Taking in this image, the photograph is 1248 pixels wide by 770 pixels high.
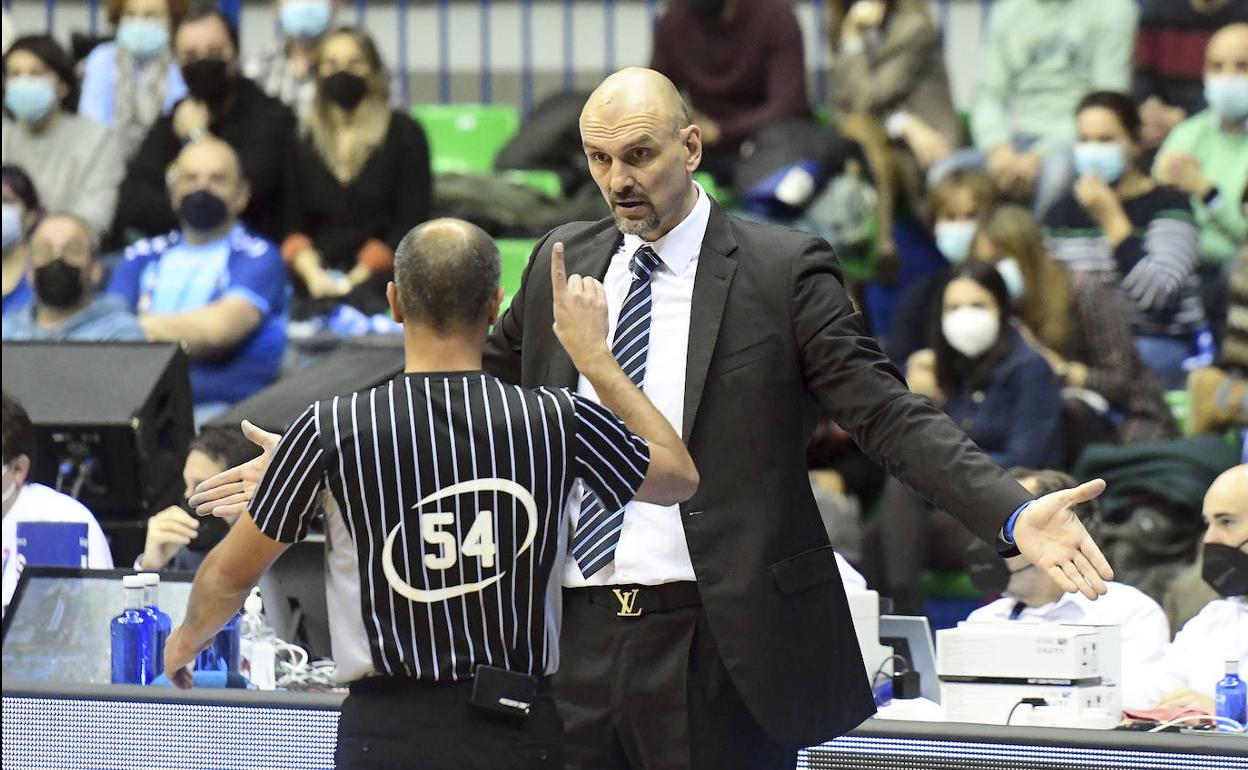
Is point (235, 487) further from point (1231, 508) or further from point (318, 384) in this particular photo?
point (1231, 508)

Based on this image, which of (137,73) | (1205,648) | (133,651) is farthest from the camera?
(137,73)

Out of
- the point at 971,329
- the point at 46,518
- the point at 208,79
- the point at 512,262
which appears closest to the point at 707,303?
the point at 46,518

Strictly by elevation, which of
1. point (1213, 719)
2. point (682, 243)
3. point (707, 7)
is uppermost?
point (707, 7)

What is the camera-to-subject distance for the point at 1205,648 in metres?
4.46

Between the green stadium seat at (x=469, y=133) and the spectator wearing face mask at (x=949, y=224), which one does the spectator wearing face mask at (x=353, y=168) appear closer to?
the green stadium seat at (x=469, y=133)

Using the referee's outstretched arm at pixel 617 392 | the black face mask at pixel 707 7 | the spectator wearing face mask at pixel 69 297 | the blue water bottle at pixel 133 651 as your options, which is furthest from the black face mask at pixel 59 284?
the referee's outstretched arm at pixel 617 392

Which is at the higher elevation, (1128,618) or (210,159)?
(210,159)

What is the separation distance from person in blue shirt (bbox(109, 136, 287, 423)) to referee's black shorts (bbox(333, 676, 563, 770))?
4.21 meters

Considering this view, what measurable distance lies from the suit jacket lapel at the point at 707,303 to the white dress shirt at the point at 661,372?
14mm

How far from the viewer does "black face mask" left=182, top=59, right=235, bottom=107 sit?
26.9ft

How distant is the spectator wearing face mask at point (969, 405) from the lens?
653 centimetres

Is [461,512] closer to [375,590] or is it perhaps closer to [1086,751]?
[375,590]

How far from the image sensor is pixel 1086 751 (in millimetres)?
3660

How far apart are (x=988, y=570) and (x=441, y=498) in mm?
2218
